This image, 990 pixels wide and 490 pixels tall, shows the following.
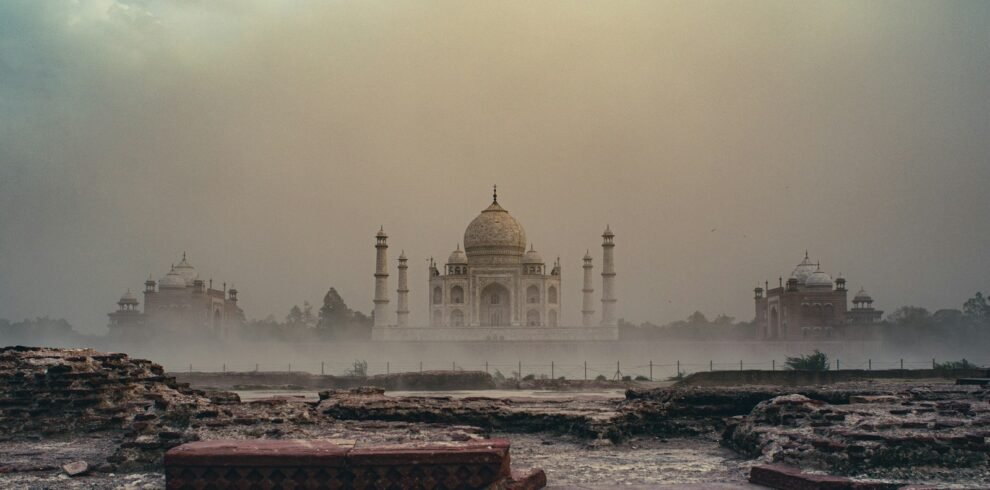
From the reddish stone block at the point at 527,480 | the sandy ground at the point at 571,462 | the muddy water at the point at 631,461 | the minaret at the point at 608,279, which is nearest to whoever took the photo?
the reddish stone block at the point at 527,480

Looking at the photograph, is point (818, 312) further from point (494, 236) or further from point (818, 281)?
point (494, 236)

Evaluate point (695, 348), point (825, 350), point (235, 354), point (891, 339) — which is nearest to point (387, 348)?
point (235, 354)

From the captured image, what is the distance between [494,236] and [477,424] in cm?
3607

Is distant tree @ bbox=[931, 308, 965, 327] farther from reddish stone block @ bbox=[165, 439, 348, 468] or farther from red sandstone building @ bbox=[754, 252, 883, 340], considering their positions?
reddish stone block @ bbox=[165, 439, 348, 468]

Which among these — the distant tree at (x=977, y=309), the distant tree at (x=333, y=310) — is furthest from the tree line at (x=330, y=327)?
the distant tree at (x=977, y=309)

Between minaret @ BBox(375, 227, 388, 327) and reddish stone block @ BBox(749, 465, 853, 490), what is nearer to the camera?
reddish stone block @ BBox(749, 465, 853, 490)

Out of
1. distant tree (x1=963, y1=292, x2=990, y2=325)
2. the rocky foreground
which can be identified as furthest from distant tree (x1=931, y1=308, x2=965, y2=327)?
the rocky foreground

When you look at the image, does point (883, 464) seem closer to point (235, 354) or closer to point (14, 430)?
point (14, 430)

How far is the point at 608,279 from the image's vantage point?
4372cm

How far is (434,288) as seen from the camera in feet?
155

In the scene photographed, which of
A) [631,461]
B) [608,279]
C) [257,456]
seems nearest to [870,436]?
[631,461]

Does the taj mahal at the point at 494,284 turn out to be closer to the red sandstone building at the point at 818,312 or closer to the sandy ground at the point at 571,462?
the red sandstone building at the point at 818,312

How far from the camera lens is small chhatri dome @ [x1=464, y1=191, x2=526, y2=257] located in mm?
46500

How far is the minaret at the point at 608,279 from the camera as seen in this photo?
142 feet
